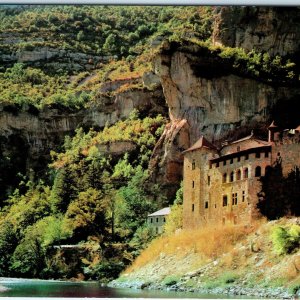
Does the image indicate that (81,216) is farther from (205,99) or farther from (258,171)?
(258,171)

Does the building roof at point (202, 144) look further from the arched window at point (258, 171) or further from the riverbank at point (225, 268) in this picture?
the riverbank at point (225, 268)

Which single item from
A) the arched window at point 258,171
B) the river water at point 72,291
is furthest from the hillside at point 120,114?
the arched window at point 258,171

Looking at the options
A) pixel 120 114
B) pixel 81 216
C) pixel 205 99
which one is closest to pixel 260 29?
pixel 205 99

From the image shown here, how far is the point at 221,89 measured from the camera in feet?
56.7

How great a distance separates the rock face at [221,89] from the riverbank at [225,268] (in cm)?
181

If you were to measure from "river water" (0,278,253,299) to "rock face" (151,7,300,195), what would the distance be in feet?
9.35

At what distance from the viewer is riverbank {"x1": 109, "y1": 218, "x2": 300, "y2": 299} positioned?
14.7 m

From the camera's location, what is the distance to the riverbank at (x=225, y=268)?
48.1 feet

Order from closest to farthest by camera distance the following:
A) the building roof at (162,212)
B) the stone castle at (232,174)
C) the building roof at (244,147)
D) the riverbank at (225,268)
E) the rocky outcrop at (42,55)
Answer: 1. the riverbank at (225,268)
2. the stone castle at (232,174)
3. the building roof at (244,147)
4. the building roof at (162,212)
5. the rocky outcrop at (42,55)

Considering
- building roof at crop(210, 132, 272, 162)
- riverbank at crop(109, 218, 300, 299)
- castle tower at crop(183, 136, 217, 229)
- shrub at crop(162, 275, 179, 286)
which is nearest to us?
riverbank at crop(109, 218, 300, 299)

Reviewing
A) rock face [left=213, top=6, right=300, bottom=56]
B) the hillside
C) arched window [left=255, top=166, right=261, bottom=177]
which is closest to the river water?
the hillside

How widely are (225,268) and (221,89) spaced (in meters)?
3.56

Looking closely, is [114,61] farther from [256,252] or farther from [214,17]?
[256,252]

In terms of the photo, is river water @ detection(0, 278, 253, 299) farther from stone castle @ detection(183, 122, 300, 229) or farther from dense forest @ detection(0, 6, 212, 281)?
stone castle @ detection(183, 122, 300, 229)
